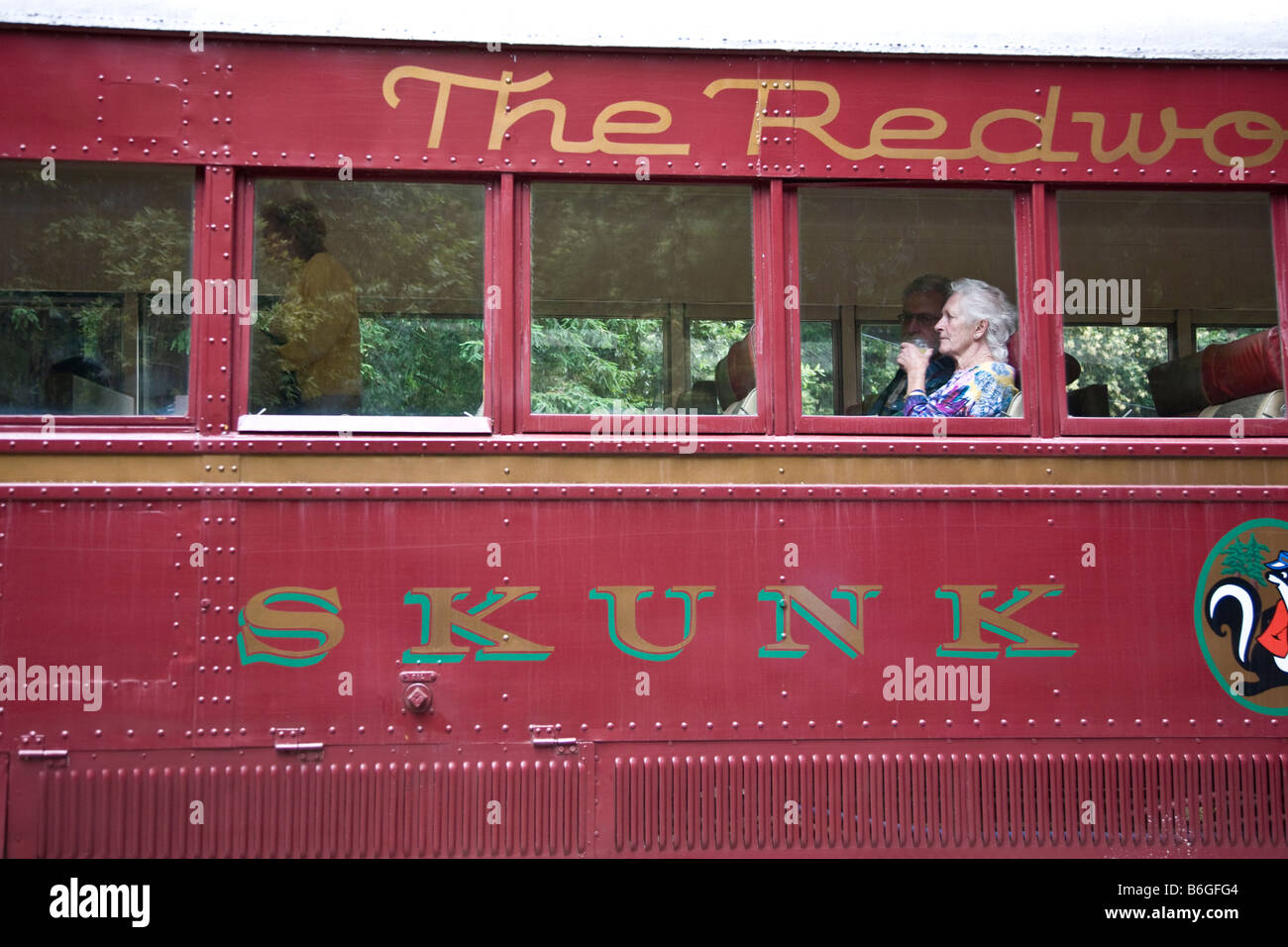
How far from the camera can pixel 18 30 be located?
2.75 m

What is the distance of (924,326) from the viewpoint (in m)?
3.06

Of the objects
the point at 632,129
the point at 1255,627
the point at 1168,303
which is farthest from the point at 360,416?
the point at 1255,627

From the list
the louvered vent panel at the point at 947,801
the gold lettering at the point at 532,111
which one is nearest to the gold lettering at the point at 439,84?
the gold lettering at the point at 532,111

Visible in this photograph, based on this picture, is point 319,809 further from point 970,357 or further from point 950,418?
point 970,357

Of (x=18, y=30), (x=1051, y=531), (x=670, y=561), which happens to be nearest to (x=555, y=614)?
(x=670, y=561)

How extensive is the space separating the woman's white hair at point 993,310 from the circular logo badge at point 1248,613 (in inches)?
33.7

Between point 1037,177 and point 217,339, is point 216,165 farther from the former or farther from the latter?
point 1037,177

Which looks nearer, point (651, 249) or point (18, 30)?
point (18, 30)

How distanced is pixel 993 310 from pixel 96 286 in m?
2.63

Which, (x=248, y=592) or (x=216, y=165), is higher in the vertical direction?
(x=216, y=165)

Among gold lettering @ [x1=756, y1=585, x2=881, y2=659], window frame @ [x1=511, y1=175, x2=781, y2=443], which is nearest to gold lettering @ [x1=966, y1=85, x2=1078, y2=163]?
window frame @ [x1=511, y1=175, x2=781, y2=443]

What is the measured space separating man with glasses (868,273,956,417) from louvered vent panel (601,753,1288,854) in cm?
108

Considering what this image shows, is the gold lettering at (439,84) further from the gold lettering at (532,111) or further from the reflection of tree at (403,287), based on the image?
the reflection of tree at (403,287)
